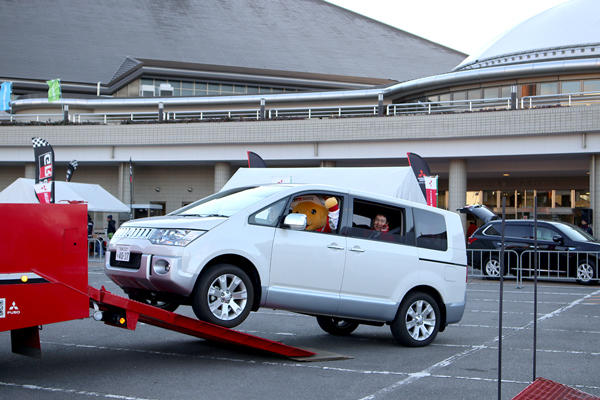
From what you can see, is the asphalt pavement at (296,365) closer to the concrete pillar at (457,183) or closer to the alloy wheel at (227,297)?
the alloy wheel at (227,297)

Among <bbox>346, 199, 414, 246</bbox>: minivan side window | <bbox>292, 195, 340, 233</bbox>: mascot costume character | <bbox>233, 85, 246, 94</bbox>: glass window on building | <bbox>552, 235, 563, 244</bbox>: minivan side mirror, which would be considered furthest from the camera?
<bbox>233, 85, 246, 94</bbox>: glass window on building

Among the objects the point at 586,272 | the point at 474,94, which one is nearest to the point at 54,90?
the point at 474,94

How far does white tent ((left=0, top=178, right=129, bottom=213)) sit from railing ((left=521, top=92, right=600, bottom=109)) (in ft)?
61.3

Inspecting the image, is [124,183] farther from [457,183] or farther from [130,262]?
[130,262]

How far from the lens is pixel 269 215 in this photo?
8.54 meters

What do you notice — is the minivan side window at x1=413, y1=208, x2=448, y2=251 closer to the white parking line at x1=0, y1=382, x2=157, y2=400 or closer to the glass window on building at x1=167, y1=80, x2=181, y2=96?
the white parking line at x1=0, y1=382, x2=157, y2=400

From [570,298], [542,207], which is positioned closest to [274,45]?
[542,207]

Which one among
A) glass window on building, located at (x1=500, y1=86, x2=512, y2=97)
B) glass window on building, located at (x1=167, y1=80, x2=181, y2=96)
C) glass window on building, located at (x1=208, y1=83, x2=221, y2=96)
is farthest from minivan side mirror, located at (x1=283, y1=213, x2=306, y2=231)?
glass window on building, located at (x1=208, y1=83, x2=221, y2=96)

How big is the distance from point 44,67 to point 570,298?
47638 mm

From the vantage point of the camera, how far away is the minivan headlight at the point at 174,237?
311 inches

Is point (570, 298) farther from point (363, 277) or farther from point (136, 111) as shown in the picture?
point (136, 111)

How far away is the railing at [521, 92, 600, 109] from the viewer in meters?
32.6

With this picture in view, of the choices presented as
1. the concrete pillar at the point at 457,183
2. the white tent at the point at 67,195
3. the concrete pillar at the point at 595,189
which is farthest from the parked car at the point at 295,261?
the concrete pillar at the point at 457,183

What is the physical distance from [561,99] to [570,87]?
1.53m
